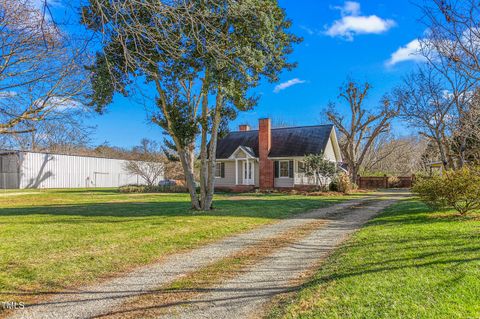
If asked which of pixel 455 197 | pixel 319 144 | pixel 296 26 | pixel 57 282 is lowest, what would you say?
pixel 57 282

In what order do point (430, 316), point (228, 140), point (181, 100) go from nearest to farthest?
point (430, 316) < point (181, 100) < point (228, 140)

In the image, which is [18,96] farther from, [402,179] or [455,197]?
[402,179]

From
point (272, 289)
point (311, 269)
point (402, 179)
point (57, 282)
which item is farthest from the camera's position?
point (402, 179)

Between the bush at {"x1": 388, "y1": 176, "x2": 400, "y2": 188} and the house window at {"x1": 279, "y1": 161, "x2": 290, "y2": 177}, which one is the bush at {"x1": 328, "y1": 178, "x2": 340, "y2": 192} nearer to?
→ the house window at {"x1": 279, "y1": 161, "x2": 290, "y2": 177}

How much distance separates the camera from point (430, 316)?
341cm

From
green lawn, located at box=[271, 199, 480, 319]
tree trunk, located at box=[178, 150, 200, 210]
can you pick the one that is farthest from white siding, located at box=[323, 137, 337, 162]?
green lawn, located at box=[271, 199, 480, 319]

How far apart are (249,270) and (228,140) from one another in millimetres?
27273

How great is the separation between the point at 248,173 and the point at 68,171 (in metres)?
21.6

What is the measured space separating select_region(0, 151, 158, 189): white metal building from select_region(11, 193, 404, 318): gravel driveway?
102ft

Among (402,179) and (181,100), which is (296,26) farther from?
(402,179)

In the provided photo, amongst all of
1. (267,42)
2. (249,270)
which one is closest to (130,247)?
(249,270)

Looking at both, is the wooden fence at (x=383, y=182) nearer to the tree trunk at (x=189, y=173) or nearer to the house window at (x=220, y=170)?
the house window at (x=220, y=170)

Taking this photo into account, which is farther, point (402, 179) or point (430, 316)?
point (402, 179)

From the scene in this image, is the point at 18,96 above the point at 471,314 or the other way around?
above
